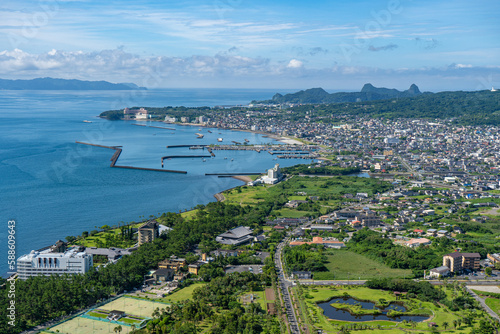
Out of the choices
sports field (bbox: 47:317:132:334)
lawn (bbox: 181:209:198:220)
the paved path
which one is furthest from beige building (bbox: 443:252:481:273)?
lawn (bbox: 181:209:198:220)

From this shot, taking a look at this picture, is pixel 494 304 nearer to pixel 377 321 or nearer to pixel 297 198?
pixel 377 321

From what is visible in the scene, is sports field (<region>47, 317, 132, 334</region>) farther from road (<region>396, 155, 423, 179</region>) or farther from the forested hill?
the forested hill

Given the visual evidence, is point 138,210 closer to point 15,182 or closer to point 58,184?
point 58,184

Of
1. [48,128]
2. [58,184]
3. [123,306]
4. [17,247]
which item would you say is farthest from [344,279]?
[48,128]

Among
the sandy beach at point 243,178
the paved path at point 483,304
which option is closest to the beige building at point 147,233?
the paved path at point 483,304

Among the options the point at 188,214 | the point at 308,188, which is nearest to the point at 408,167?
the point at 308,188

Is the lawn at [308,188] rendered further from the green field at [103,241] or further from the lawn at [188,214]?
the green field at [103,241]
